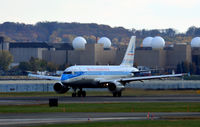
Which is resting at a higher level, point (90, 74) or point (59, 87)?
point (90, 74)

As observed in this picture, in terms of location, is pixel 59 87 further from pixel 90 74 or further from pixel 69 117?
pixel 69 117

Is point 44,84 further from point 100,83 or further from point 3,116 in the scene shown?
point 3,116

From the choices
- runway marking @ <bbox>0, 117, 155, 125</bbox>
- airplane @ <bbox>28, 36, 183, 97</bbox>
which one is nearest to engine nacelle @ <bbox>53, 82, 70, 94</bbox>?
airplane @ <bbox>28, 36, 183, 97</bbox>

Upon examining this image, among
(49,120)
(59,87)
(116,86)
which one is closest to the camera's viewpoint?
(49,120)

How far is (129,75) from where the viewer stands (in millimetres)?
100188

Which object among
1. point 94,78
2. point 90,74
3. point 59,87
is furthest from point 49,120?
point 94,78

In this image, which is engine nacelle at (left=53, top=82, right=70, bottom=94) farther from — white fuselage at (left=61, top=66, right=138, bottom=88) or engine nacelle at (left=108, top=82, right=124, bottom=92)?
engine nacelle at (left=108, top=82, right=124, bottom=92)

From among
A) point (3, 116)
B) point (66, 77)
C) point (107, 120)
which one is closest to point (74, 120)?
point (107, 120)

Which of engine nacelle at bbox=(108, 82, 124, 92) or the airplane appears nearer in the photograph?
the airplane

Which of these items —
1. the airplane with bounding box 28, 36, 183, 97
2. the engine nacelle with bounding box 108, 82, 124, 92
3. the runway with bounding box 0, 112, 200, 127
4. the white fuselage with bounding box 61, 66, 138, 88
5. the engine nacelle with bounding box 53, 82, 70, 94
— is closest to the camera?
the runway with bounding box 0, 112, 200, 127

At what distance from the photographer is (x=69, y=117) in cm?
5103

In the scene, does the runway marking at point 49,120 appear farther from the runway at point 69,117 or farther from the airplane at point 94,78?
the airplane at point 94,78

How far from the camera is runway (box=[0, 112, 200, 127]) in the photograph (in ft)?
154

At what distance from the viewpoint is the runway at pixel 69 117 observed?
46.8m
